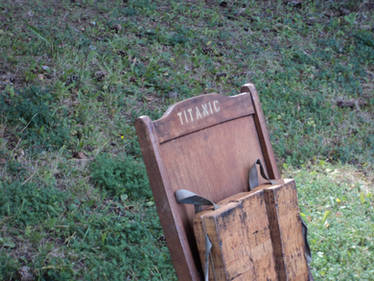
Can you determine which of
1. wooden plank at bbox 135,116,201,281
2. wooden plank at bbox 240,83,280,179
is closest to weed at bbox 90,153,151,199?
wooden plank at bbox 240,83,280,179

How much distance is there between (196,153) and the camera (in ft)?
6.83

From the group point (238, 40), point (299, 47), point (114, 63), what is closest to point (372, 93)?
point (299, 47)

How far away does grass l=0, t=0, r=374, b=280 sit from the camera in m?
3.44

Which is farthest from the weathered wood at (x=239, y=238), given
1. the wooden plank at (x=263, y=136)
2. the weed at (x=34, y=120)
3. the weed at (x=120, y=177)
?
the weed at (x=34, y=120)

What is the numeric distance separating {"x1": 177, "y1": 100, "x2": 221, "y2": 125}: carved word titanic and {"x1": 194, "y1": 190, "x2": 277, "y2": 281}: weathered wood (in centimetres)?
37

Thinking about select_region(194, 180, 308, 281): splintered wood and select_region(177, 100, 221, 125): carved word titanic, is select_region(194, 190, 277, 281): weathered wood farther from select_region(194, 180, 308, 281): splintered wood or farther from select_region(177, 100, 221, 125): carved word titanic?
select_region(177, 100, 221, 125): carved word titanic

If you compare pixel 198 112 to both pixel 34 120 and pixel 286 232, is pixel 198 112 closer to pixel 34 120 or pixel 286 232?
pixel 286 232

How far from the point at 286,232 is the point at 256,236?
0.19m

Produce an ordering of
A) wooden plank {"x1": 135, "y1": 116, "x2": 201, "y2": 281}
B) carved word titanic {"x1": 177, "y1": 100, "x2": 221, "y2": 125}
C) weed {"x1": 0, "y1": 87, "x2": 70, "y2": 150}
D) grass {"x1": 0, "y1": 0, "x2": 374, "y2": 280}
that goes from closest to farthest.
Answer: wooden plank {"x1": 135, "y1": 116, "x2": 201, "y2": 281}, carved word titanic {"x1": 177, "y1": 100, "x2": 221, "y2": 125}, grass {"x1": 0, "y1": 0, "x2": 374, "y2": 280}, weed {"x1": 0, "y1": 87, "x2": 70, "y2": 150}

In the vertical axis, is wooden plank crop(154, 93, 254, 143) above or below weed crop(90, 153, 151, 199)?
above

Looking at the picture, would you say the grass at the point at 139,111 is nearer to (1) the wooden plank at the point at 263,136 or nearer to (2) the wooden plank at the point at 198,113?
(1) the wooden plank at the point at 263,136

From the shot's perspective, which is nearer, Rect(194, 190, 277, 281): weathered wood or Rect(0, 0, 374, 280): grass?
Rect(194, 190, 277, 281): weathered wood

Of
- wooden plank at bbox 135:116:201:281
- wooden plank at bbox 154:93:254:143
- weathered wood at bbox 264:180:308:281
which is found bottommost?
weathered wood at bbox 264:180:308:281

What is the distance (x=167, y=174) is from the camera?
1.92 meters
